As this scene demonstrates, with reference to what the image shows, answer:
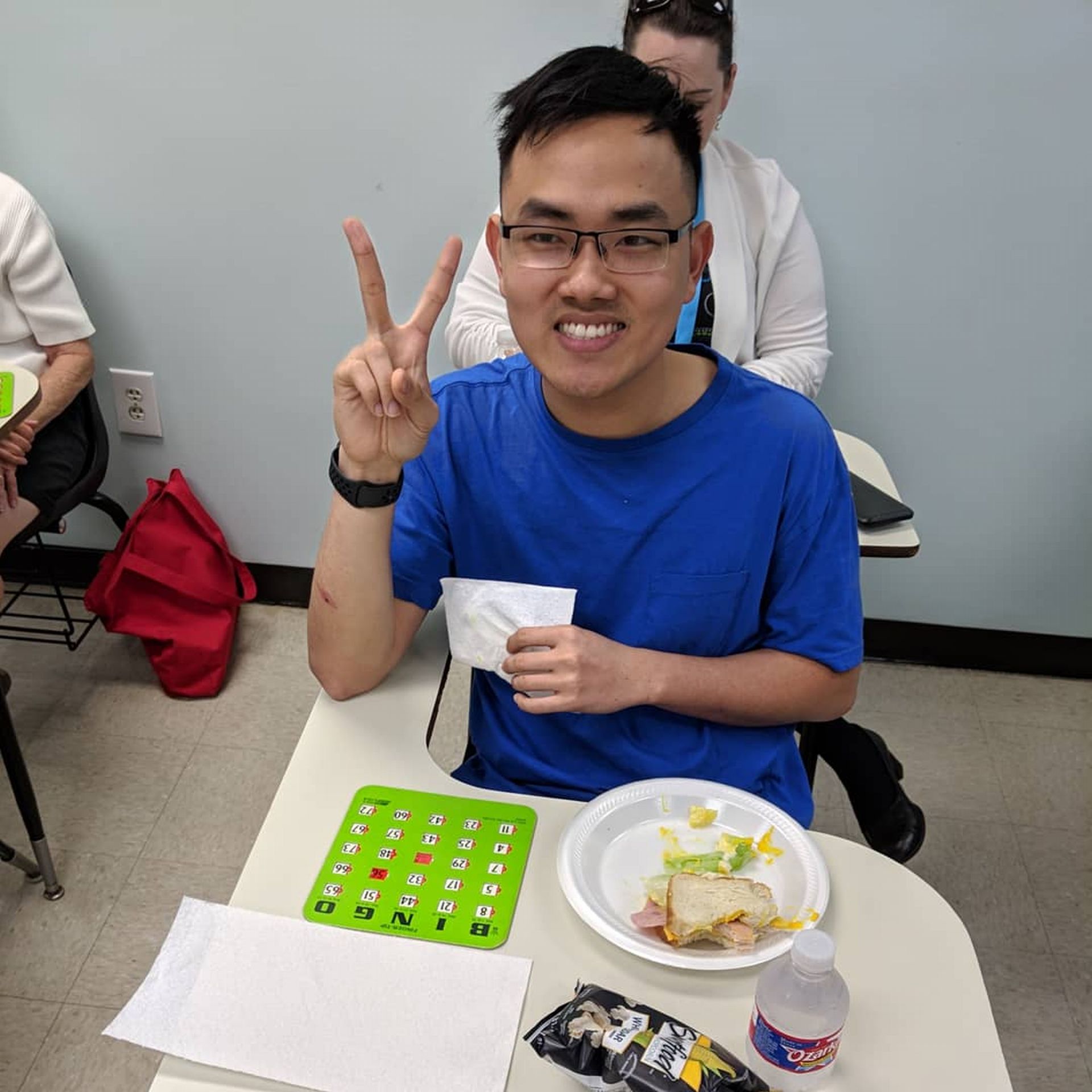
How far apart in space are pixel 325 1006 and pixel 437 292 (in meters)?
0.71

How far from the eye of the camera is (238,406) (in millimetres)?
2598

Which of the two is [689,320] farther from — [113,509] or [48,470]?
[113,509]

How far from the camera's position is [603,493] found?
1.18 metres

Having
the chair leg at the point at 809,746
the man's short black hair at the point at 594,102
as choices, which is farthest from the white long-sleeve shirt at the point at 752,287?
the man's short black hair at the point at 594,102

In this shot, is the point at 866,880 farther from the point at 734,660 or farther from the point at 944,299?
the point at 944,299

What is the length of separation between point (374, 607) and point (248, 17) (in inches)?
62.2

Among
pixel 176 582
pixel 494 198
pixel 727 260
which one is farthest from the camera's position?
pixel 176 582

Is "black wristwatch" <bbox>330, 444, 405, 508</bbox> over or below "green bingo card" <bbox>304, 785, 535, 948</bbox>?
over

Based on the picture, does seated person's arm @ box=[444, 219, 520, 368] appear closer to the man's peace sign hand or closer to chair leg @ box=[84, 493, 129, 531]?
the man's peace sign hand

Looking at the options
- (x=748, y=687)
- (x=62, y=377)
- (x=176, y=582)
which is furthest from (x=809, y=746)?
(x=62, y=377)

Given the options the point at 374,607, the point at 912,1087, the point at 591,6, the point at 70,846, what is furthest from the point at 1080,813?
the point at 70,846

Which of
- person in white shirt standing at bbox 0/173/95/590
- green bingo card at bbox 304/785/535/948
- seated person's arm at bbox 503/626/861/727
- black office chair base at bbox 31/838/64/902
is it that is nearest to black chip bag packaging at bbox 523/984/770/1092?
green bingo card at bbox 304/785/535/948

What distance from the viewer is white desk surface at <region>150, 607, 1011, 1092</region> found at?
0.83 m

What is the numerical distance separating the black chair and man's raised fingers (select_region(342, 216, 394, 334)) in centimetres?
138
